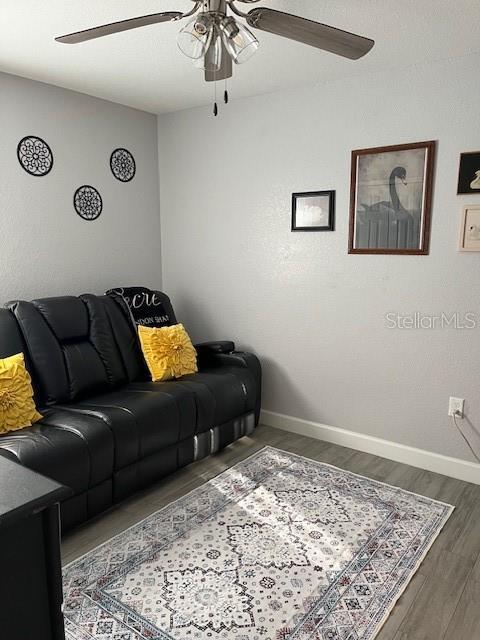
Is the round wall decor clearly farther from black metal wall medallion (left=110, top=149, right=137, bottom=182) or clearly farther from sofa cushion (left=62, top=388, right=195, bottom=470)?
sofa cushion (left=62, top=388, right=195, bottom=470)

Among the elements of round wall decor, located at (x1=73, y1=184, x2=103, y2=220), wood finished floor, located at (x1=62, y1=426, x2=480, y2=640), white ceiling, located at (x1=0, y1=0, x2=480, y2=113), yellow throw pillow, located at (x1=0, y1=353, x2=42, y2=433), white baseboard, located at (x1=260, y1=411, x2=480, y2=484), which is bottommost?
wood finished floor, located at (x1=62, y1=426, x2=480, y2=640)

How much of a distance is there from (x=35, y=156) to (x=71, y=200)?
14.8 inches

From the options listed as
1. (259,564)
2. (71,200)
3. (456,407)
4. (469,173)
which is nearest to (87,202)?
(71,200)

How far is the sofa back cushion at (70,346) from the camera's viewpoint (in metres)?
2.85

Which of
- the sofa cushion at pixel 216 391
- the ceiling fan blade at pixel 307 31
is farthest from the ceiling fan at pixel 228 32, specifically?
the sofa cushion at pixel 216 391

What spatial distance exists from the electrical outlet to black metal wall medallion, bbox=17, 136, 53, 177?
120 inches

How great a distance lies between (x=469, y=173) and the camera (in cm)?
269

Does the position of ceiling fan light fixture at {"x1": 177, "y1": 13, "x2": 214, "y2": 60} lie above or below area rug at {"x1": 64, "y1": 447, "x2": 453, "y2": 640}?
above

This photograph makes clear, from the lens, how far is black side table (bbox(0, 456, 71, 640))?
101 centimetres

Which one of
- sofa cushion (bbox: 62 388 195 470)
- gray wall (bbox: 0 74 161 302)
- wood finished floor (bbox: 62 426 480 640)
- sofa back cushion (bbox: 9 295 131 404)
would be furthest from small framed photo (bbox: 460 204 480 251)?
gray wall (bbox: 0 74 161 302)

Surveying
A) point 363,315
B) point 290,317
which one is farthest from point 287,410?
point 363,315

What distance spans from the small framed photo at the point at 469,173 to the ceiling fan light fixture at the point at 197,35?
1.68 metres

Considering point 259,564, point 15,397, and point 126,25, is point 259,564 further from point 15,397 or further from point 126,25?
point 126,25

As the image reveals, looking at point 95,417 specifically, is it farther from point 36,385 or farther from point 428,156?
point 428,156
